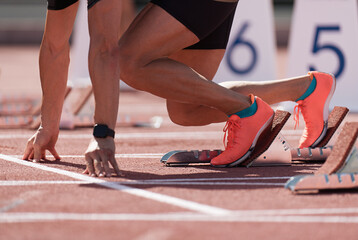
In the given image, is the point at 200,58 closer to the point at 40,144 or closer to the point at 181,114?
the point at 181,114

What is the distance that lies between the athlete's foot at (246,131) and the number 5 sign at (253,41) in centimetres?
542

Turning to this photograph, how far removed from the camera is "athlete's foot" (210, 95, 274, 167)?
4566mm

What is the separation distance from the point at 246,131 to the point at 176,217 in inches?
60.1

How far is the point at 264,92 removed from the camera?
4.95 meters

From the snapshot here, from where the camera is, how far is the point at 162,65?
14.7 feet

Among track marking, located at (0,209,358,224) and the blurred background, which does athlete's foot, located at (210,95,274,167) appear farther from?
the blurred background

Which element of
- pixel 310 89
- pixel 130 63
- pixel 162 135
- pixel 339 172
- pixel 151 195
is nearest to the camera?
pixel 151 195

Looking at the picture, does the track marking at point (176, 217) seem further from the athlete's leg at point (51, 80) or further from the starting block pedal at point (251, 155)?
the athlete's leg at point (51, 80)

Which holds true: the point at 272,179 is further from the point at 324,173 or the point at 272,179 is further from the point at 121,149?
the point at 121,149

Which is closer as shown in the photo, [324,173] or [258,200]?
[258,200]

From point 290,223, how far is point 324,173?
801mm

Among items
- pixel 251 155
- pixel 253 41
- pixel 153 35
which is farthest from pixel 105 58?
pixel 253 41

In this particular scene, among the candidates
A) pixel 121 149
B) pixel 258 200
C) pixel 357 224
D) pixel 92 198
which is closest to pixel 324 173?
pixel 258 200

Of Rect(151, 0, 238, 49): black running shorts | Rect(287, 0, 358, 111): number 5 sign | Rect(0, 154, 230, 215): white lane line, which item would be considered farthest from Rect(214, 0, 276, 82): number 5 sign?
Rect(0, 154, 230, 215): white lane line
